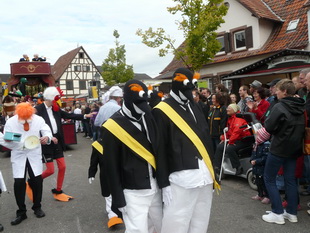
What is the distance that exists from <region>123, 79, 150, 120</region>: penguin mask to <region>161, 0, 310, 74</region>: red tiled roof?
14928 mm

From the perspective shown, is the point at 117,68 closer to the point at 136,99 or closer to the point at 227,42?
the point at 227,42

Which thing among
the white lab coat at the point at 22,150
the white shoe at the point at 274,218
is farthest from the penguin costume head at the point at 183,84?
the white lab coat at the point at 22,150

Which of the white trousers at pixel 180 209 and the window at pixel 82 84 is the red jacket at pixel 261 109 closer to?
the white trousers at pixel 180 209

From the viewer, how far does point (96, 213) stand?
461 cm

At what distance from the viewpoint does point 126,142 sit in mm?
2537

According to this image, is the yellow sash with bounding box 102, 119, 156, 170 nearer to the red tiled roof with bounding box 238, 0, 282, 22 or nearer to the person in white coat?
the person in white coat

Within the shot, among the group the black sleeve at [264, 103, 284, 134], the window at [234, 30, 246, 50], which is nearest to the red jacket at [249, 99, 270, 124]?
the black sleeve at [264, 103, 284, 134]

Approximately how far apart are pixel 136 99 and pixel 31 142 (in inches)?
100

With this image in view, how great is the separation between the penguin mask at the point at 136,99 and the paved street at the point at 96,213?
2.07m

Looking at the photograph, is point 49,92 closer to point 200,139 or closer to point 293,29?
point 200,139

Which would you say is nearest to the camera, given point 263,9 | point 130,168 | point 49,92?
point 130,168

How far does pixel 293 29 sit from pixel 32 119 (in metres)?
16.4

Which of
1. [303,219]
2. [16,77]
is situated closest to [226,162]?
[303,219]

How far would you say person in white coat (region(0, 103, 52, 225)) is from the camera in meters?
4.32
